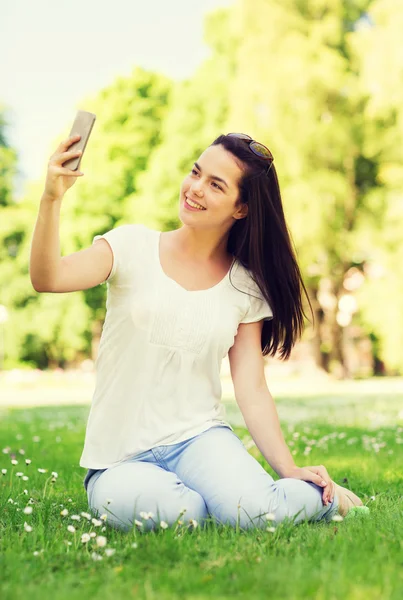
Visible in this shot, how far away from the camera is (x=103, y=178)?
29.4 meters

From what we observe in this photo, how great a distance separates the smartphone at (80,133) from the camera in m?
3.15

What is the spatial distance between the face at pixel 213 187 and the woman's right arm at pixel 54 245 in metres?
0.72

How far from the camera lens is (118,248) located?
3729 millimetres

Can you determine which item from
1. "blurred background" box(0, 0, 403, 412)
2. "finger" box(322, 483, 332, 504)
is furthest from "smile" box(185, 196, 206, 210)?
"blurred background" box(0, 0, 403, 412)

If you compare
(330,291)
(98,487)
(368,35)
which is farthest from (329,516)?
(330,291)

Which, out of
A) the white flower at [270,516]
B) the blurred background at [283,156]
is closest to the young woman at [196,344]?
the white flower at [270,516]

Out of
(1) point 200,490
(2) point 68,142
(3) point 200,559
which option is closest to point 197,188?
(2) point 68,142

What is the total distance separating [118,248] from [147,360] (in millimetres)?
545

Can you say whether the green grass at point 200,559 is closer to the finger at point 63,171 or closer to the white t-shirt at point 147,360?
the white t-shirt at point 147,360

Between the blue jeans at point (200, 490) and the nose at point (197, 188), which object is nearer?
the blue jeans at point (200, 490)

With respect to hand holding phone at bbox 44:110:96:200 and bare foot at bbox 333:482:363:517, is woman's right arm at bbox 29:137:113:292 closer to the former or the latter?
hand holding phone at bbox 44:110:96:200

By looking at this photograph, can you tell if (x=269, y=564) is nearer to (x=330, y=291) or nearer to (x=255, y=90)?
(x=255, y=90)

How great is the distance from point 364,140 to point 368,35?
12.3 ft

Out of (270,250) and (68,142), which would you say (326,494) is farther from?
(68,142)
